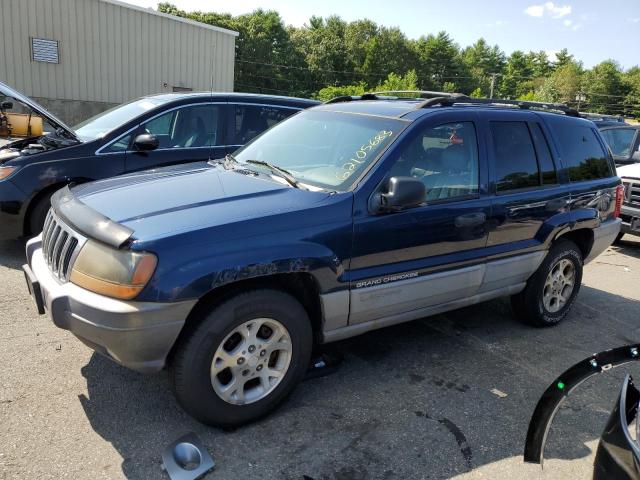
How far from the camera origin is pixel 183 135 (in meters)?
6.05

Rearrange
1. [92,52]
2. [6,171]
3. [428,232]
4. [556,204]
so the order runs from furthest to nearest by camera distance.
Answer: [92,52] < [6,171] < [556,204] < [428,232]

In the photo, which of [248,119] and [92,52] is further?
[92,52]

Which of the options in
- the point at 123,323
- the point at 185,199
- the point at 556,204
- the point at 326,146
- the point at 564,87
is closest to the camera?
the point at 123,323

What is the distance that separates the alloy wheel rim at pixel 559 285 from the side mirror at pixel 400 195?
2.04 metres

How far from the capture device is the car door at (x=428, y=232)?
3.23 meters

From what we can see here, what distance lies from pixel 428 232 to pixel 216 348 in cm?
160

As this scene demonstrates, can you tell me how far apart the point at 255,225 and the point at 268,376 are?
88 centimetres

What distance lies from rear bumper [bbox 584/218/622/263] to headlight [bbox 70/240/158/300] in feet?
13.5

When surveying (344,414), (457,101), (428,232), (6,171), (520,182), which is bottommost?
(344,414)

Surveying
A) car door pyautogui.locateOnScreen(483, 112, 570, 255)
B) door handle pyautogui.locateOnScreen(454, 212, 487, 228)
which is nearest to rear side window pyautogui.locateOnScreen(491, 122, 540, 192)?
car door pyautogui.locateOnScreen(483, 112, 570, 255)

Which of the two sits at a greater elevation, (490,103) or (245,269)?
(490,103)

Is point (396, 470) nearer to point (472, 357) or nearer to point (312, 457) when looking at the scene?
point (312, 457)

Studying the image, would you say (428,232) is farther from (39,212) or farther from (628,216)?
(628,216)

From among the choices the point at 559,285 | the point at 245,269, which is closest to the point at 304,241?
the point at 245,269
